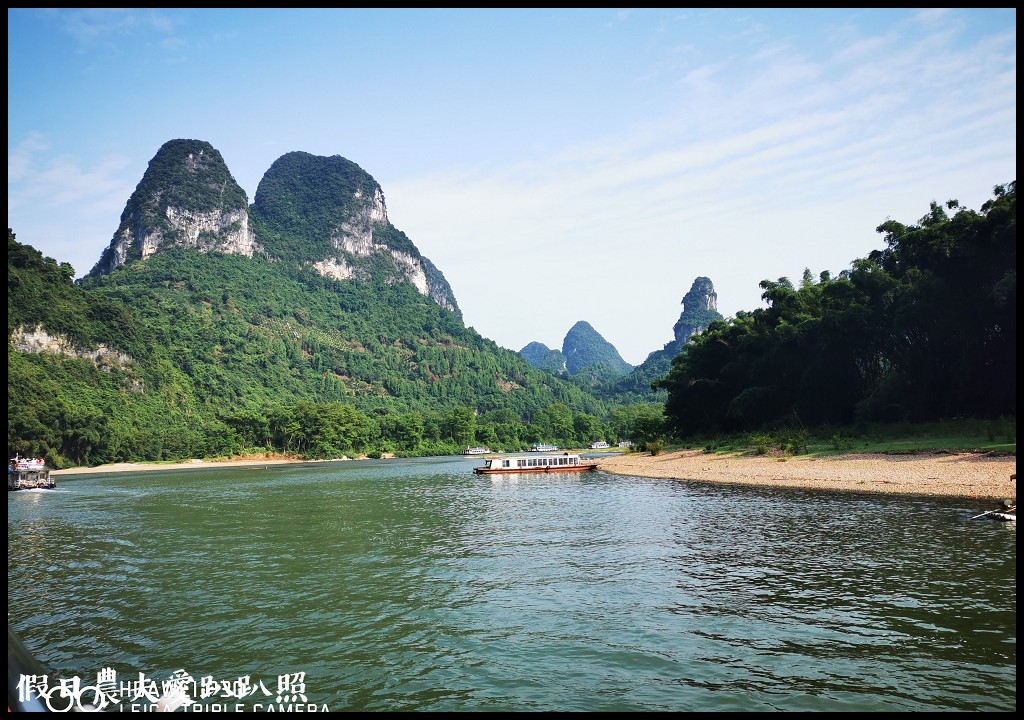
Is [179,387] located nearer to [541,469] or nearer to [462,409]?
[462,409]

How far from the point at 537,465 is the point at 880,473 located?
36.7m

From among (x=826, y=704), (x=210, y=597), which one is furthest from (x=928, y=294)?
(x=210, y=597)

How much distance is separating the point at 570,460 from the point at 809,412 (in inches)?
964

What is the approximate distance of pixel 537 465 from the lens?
219 feet

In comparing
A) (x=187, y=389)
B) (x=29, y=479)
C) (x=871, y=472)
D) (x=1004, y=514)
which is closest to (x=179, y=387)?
(x=187, y=389)

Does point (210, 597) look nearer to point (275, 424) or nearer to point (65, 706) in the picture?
point (65, 706)

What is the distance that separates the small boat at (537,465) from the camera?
66.6m

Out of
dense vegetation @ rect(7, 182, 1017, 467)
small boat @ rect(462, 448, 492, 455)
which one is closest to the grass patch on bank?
dense vegetation @ rect(7, 182, 1017, 467)

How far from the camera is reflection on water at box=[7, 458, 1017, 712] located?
34.0ft

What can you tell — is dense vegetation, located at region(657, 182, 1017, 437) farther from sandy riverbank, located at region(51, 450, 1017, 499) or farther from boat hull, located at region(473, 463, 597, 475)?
boat hull, located at region(473, 463, 597, 475)

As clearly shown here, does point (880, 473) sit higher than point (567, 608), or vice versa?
point (880, 473)

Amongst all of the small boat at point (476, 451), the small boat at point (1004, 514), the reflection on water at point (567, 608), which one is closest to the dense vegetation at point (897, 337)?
the small boat at point (1004, 514)

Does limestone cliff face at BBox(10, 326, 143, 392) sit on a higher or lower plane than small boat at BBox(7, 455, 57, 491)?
higher

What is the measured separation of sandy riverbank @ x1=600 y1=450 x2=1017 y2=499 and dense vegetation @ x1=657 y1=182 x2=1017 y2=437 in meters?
8.89
